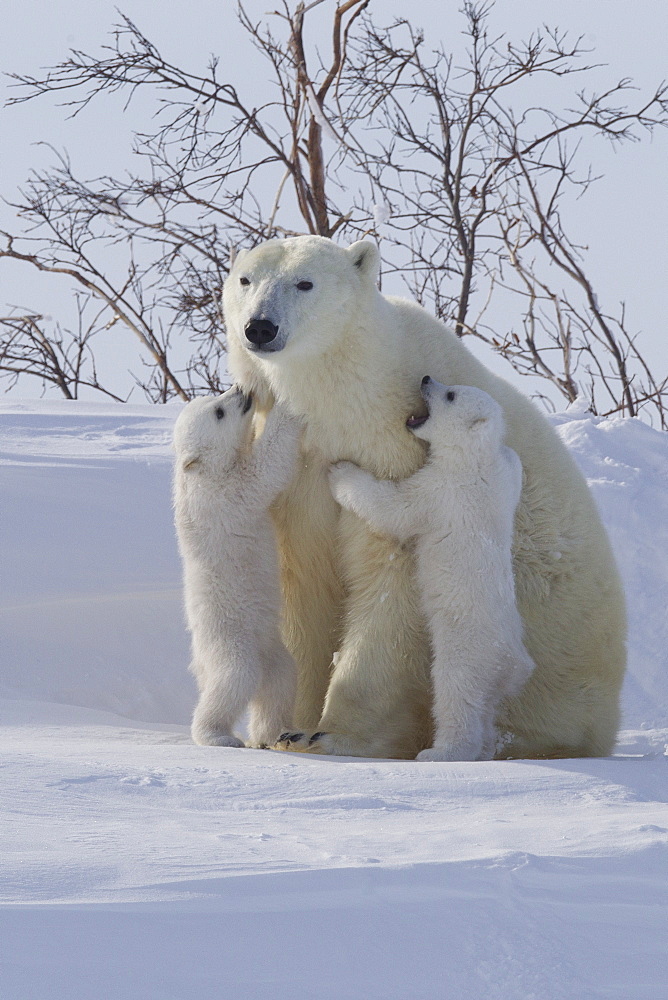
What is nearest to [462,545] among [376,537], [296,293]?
[376,537]

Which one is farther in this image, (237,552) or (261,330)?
(237,552)

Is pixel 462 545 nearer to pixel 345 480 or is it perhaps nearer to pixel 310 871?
pixel 345 480

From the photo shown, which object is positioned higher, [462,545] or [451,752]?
[462,545]

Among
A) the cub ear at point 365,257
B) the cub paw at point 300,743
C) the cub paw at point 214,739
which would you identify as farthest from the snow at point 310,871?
the cub ear at point 365,257

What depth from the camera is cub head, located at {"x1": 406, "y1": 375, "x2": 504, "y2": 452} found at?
3482 mm

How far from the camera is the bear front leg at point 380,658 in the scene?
359 centimetres

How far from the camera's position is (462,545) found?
3.45 m

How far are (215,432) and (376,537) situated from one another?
59cm

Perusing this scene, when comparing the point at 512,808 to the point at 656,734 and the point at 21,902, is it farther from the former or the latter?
the point at 656,734

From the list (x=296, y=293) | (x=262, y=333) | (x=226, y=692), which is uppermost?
(x=296, y=293)

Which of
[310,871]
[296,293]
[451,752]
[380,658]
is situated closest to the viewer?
[310,871]

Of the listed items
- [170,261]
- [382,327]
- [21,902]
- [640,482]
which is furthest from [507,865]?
[170,261]

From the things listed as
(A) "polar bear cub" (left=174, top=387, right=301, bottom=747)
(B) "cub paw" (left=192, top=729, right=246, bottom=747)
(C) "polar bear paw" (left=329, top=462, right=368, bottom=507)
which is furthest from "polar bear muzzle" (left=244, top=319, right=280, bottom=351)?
(B) "cub paw" (left=192, top=729, right=246, bottom=747)

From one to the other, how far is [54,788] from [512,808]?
0.95 meters
